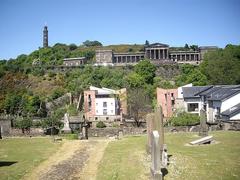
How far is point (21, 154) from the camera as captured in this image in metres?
28.4

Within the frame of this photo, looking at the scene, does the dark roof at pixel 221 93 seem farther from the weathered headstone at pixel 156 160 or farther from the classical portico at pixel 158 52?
the classical portico at pixel 158 52

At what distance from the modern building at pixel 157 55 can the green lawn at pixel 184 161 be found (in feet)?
318

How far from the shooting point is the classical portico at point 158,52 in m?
126

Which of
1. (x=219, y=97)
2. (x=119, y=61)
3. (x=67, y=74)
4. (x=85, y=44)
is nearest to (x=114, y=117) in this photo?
(x=219, y=97)

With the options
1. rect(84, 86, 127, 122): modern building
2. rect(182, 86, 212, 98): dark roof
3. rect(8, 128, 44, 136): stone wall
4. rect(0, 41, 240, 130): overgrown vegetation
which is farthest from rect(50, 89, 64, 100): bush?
rect(8, 128, 44, 136): stone wall

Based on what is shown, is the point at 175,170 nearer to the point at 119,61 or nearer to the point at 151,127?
the point at 151,127

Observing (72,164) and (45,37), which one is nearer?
(72,164)

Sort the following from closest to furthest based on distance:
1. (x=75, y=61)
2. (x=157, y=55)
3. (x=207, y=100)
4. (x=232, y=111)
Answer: (x=232, y=111)
(x=207, y=100)
(x=157, y=55)
(x=75, y=61)

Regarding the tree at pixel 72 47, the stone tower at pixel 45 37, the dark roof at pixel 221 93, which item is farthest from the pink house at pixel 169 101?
the tree at pixel 72 47

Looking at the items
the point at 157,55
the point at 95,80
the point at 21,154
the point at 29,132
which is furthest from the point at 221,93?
the point at 157,55

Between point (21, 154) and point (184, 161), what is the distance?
1317 cm

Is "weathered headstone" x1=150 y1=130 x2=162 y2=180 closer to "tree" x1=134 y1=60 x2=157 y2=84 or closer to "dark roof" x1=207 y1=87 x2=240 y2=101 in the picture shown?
"dark roof" x1=207 y1=87 x2=240 y2=101

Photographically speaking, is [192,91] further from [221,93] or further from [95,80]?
[95,80]

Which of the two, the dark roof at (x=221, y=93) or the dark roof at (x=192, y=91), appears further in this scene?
the dark roof at (x=192, y=91)
